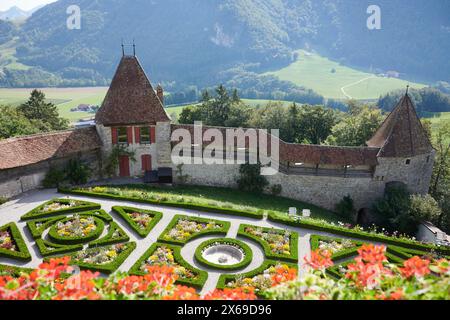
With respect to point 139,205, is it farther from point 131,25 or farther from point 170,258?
point 131,25

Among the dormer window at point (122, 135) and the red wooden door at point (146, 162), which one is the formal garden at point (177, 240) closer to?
the red wooden door at point (146, 162)

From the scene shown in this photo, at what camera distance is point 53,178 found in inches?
1135

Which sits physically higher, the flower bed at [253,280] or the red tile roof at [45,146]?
the red tile roof at [45,146]

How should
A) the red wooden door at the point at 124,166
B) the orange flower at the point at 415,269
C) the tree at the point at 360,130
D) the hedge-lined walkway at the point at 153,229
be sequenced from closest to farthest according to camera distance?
the orange flower at the point at 415,269 → the hedge-lined walkway at the point at 153,229 → the red wooden door at the point at 124,166 → the tree at the point at 360,130

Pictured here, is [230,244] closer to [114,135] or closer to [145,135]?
[145,135]

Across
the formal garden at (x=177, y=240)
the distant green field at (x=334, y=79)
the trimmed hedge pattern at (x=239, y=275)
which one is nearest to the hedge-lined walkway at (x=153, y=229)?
the formal garden at (x=177, y=240)

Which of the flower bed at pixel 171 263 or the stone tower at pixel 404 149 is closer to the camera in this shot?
the flower bed at pixel 171 263

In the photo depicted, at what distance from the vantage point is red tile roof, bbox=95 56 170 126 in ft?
102

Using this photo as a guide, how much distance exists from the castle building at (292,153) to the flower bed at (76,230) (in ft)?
28.6

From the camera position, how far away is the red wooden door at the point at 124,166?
32.5 m

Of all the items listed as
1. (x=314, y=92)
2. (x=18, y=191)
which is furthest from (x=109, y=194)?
(x=314, y=92)

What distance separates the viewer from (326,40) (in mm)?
188000

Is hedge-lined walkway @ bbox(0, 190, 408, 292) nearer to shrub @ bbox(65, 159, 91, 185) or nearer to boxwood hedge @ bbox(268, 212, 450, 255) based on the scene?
boxwood hedge @ bbox(268, 212, 450, 255)

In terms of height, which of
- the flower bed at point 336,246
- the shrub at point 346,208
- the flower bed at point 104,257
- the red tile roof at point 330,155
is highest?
the red tile roof at point 330,155
